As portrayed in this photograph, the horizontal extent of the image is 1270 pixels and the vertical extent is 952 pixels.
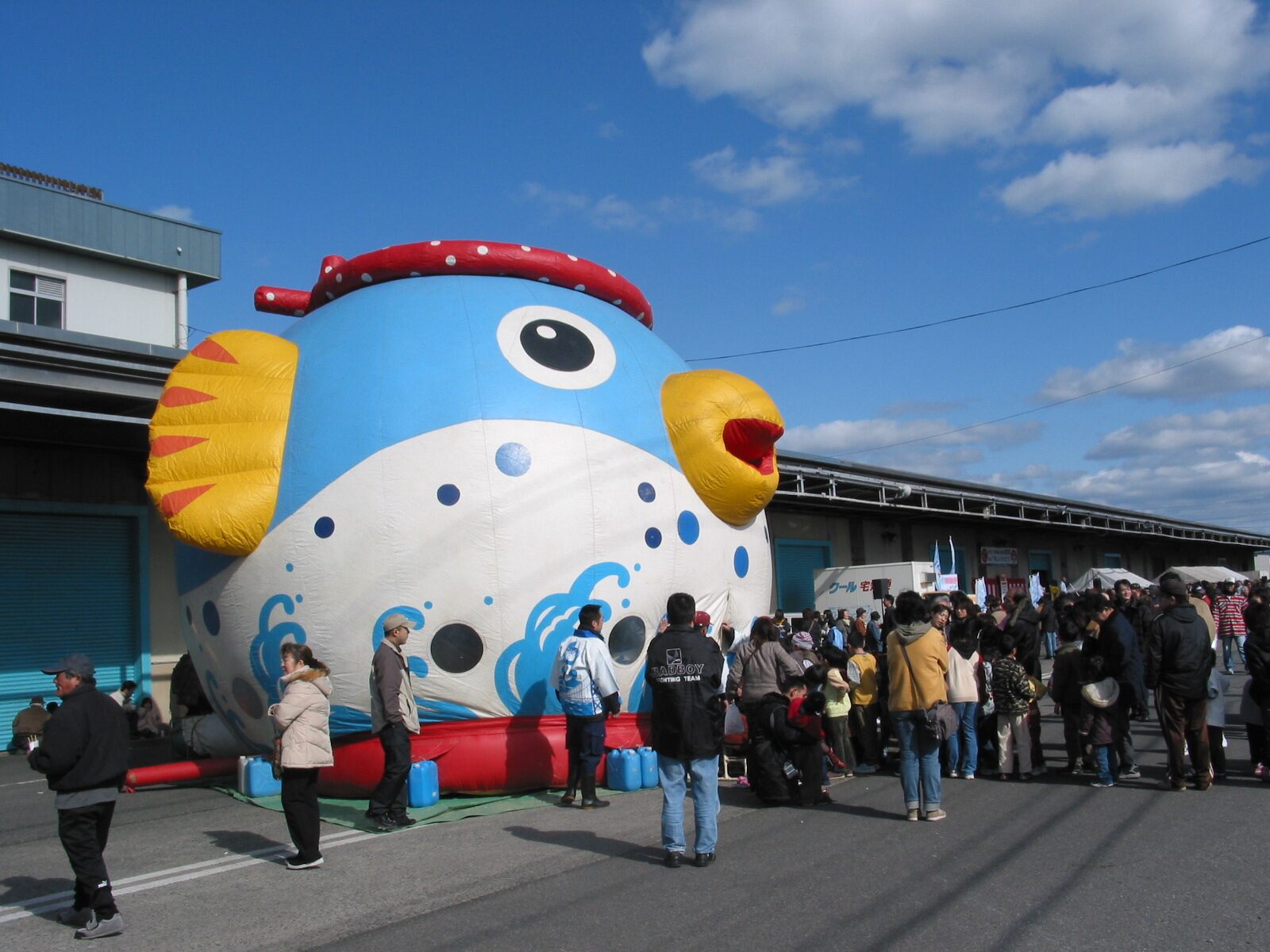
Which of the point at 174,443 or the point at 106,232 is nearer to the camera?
the point at 174,443

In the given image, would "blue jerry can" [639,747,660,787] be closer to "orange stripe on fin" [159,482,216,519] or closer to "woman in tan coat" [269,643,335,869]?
"woman in tan coat" [269,643,335,869]

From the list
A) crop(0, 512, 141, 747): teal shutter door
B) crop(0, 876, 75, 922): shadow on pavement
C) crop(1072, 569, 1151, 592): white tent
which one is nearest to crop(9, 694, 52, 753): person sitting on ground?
crop(0, 512, 141, 747): teal shutter door

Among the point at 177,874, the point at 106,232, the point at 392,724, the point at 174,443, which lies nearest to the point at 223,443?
the point at 174,443

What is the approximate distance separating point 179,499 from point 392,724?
261 cm

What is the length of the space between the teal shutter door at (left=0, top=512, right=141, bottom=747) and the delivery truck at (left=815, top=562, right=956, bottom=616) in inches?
537

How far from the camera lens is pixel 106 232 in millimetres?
21656

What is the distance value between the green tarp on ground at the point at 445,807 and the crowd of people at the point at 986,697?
1652 millimetres

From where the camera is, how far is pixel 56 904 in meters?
5.98

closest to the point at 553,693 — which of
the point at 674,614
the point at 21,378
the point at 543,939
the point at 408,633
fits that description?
the point at 408,633

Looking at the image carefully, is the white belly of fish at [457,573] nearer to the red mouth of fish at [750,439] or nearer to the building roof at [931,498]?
the red mouth of fish at [750,439]

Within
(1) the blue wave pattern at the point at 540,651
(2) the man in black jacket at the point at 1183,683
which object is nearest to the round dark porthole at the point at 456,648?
(1) the blue wave pattern at the point at 540,651

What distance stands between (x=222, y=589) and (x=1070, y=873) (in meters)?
6.56

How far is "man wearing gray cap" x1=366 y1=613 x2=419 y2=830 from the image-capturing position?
7.38 m

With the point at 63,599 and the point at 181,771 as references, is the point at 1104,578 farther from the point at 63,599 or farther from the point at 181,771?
the point at 181,771
